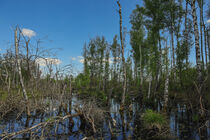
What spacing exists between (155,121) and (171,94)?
10462 mm

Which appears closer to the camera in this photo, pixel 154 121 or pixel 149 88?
pixel 154 121

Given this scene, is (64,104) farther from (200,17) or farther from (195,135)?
(200,17)

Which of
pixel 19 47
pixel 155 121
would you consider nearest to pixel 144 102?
pixel 155 121

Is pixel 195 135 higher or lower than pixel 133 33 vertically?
lower

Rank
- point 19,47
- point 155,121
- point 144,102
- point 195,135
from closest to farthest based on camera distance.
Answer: point 195,135, point 155,121, point 19,47, point 144,102

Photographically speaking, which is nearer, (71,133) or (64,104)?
(71,133)

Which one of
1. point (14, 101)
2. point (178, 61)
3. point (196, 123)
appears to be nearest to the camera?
point (196, 123)

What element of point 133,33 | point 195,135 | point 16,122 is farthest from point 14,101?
point 133,33

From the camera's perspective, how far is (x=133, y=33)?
24.9 m

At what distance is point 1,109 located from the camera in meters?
10.4

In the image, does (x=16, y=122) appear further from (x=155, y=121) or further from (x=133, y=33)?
(x=133, y=33)

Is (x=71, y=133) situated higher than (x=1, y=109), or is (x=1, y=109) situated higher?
(x=1, y=109)

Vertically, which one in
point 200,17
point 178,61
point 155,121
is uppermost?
point 200,17

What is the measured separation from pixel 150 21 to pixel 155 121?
12.9 m
